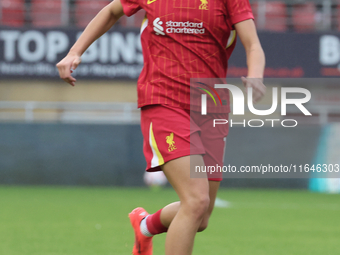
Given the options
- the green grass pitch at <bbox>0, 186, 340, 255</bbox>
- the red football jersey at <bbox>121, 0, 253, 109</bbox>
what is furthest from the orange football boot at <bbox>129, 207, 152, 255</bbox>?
the red football jersey at <bbox>121, 0, 253, 109</bbox>

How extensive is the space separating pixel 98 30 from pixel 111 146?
24.5ft

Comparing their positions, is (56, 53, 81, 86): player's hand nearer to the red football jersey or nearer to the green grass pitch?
the red football jersey

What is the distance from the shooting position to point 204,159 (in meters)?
3.14

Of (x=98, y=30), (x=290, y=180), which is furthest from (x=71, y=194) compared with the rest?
(x=98, y=30)

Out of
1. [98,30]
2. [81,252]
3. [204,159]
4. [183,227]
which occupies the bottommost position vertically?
[81,252]

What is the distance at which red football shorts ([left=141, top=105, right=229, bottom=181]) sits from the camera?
2.93 meters

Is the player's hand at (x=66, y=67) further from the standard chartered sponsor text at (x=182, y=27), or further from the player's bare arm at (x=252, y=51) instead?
the player's bare arm at (x=252, y=51)

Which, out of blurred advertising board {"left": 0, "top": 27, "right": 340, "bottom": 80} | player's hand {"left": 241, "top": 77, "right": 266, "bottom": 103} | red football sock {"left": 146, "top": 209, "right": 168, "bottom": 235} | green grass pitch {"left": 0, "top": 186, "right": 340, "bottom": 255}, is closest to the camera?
player's hand {"left": 241, "top": 77, "right": 266, "bottom": 103}

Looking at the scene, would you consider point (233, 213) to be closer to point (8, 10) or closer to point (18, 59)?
point (18, 59)

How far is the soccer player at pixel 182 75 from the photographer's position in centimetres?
289

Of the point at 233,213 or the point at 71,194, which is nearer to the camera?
the point at 233,213

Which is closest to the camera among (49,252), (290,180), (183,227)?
(183,227)

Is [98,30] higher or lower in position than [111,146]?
higher

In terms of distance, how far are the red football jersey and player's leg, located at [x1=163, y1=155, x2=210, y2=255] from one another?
339 mm
